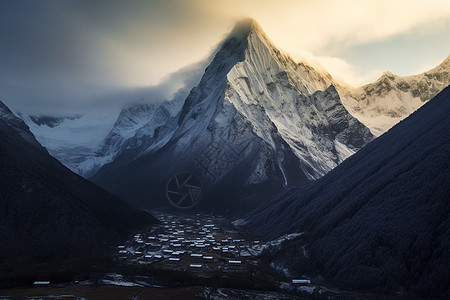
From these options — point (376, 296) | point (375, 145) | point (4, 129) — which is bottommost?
point (376, 296)

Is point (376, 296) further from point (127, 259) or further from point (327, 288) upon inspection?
point (127, 259)

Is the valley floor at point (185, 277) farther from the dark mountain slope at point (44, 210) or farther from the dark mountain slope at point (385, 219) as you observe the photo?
the dark mountain slope at point (44, 210)

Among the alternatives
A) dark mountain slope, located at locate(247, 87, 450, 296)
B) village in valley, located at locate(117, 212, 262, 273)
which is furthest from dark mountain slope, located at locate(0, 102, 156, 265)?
dark mountain slope, located at locate(247, 87, 450, 296)

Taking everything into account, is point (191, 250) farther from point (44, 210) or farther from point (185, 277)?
point (44, 210)

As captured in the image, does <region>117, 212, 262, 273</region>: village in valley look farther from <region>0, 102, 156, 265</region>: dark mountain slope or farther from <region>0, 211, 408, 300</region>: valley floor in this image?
<region>0, 102, 156, 265</region>: dark mountain slope

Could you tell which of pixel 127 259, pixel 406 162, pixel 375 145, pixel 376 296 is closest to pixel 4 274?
pixel 127 259

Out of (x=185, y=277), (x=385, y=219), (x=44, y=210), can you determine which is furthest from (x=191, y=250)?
(x=385, y=219)
